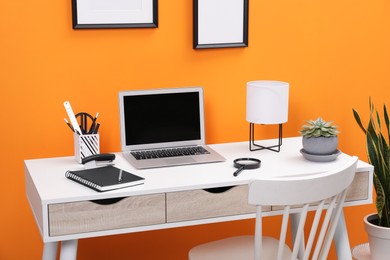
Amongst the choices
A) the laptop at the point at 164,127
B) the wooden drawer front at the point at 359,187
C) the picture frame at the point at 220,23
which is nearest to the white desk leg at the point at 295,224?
the wooden drawer front at the point at 359,187

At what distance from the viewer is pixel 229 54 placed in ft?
8.41

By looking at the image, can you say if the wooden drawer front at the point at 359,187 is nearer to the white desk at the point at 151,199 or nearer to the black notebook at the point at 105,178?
the white desk at the point at 151,199

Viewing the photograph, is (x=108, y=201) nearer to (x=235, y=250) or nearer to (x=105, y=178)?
(x=105, y=178)

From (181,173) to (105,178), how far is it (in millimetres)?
255

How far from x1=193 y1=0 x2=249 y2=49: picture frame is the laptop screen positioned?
0.75 feet

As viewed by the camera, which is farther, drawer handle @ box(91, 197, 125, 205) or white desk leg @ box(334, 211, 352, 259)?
white desk leg @ box(334, 211, 352, 259)

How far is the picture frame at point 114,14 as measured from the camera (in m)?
2.32

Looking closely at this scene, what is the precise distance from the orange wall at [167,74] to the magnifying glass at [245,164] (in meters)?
0.37

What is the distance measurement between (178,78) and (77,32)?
1.37 feet

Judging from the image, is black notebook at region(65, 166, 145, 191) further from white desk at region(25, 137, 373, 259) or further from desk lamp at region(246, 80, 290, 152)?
desk lamp at region(246, 80, 290, 152)

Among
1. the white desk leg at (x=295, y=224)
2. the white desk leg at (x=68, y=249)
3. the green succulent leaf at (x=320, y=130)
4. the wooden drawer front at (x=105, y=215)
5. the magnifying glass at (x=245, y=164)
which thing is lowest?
the white desk leg at (x=295, y=224)

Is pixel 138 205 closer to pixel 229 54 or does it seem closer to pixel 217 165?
pixel 217 165

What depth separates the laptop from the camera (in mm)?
2297

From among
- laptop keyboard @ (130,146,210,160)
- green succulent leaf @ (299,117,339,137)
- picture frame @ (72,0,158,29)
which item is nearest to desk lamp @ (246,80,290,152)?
green succulent leaf @ (299,117,339,137)
